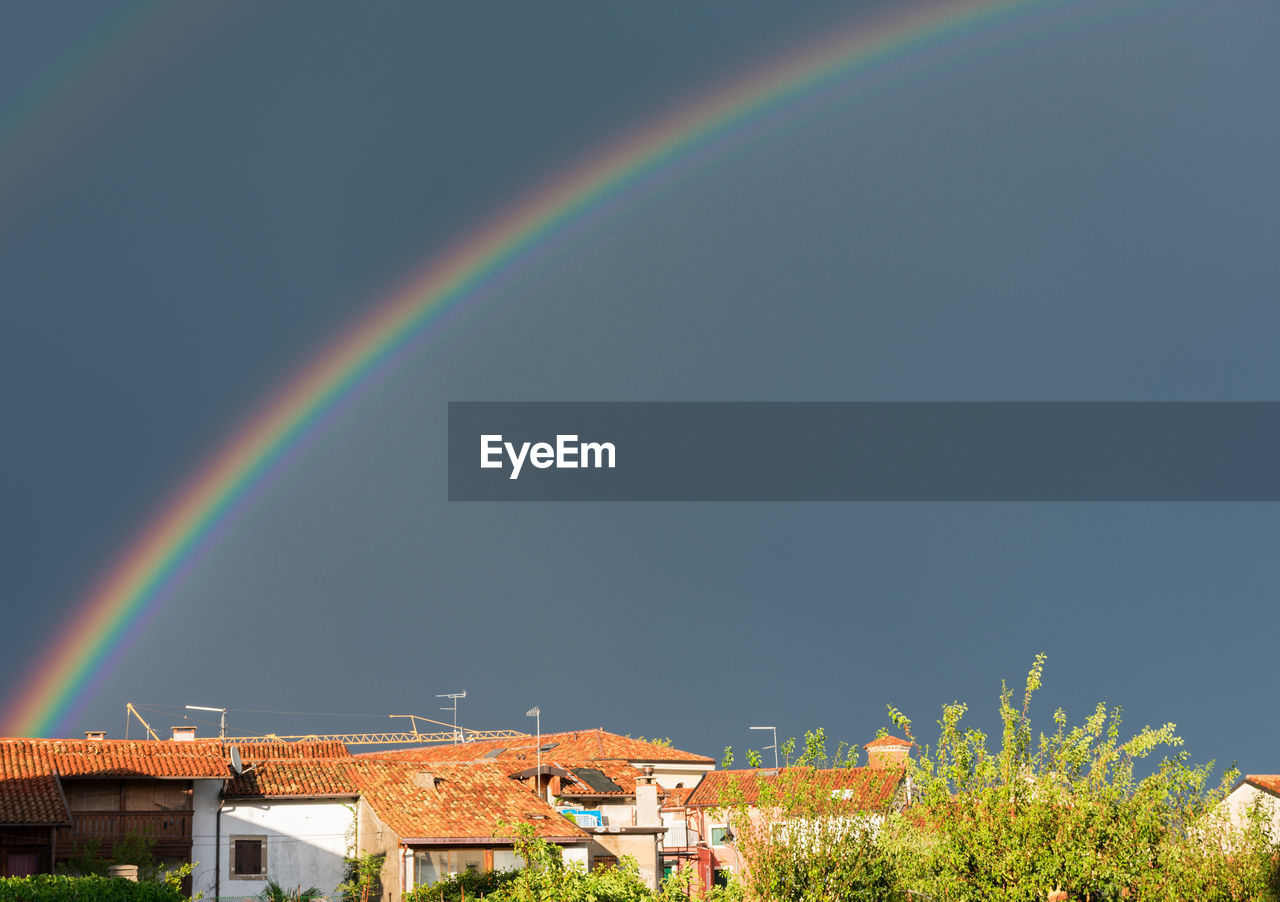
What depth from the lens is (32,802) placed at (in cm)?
4172

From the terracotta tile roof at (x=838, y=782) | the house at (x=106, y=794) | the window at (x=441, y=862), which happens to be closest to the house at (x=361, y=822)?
the window at (x=441, y=862)

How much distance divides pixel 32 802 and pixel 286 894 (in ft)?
29.9

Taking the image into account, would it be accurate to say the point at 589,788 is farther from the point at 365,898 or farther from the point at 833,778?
the point at 833,778

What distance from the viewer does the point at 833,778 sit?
17953mm

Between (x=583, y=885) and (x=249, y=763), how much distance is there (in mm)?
36064

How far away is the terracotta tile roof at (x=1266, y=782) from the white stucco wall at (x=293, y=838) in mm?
39739

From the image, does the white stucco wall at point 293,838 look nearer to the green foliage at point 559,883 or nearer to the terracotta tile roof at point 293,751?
the terracotta tile roof at point 293,751

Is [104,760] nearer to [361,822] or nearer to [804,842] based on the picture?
[361,822]

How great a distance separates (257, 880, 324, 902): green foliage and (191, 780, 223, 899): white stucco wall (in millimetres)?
1883

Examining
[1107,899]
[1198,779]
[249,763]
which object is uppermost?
[249,763]

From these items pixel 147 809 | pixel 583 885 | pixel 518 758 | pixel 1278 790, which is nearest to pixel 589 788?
pixel 518 758

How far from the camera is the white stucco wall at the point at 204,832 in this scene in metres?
45.7

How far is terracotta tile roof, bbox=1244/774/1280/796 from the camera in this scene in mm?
58550

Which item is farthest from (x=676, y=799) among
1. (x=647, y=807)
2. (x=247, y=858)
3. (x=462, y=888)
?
(x=462, y=888)
